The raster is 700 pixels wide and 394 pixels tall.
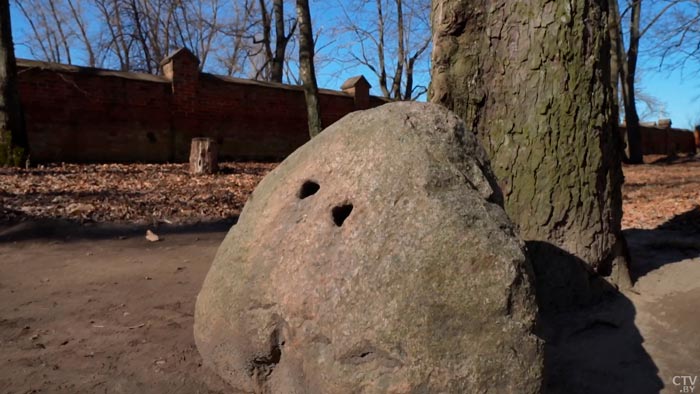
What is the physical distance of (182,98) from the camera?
473 inches

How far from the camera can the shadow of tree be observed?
101 inches

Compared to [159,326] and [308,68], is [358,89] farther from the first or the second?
[159,326]

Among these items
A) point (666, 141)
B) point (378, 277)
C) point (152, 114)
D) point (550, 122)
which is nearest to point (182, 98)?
point (152, 114)

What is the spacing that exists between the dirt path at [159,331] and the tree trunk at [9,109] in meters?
5.13

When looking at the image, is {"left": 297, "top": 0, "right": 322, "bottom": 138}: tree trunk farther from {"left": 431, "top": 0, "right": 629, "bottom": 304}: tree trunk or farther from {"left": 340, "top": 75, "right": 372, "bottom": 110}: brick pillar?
{"left": 431, "top": 0, "right": 629, "bottom": 304}: tree trunk

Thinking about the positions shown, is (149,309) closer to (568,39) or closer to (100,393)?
(100,393)

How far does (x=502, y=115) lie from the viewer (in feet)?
11.6

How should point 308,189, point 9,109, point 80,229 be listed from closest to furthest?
point 308,189
point 80,229
point 9,109

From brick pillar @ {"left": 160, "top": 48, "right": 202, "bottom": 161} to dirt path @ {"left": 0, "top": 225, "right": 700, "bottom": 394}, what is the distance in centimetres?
779

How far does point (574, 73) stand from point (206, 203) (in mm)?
5165

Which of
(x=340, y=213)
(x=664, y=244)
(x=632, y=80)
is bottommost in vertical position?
(x=664, y=244)

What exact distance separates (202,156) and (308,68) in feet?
11.0

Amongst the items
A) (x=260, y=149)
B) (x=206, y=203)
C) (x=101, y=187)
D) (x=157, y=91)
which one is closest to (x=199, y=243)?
(x=206, y=203)

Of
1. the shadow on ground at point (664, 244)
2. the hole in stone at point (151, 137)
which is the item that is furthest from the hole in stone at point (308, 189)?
the hole in stone at point (151, 137)
